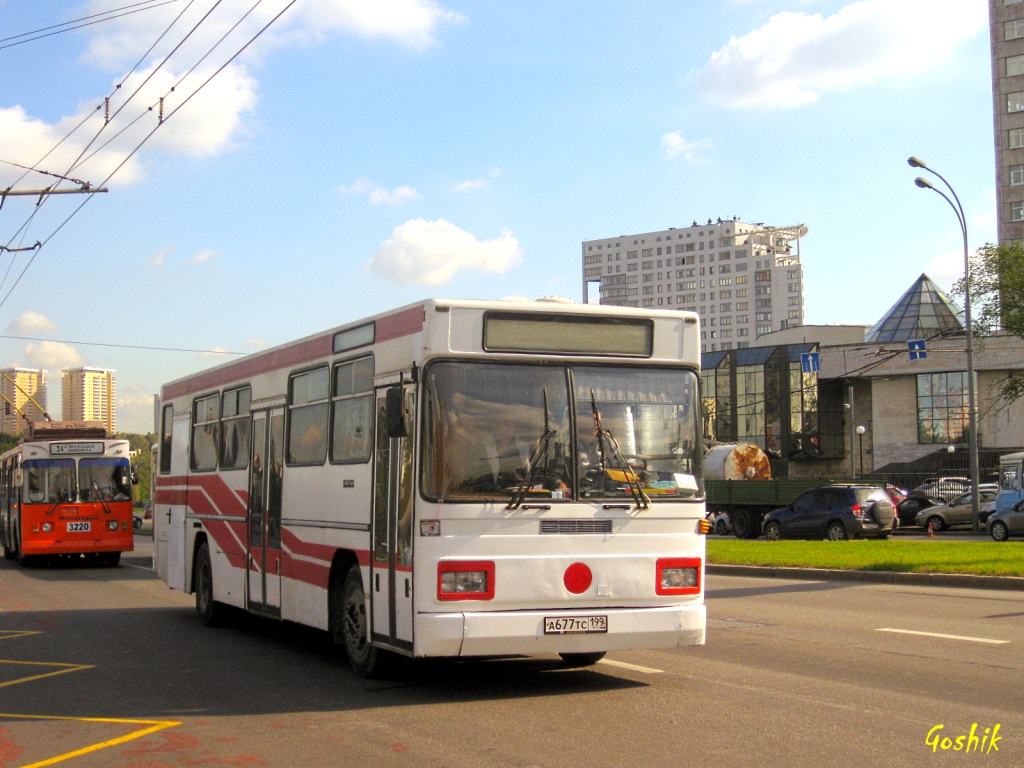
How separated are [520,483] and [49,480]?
72.1ft

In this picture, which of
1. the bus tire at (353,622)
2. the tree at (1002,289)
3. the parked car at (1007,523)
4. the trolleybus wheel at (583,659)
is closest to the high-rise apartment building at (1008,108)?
the parked car at (1007,523)

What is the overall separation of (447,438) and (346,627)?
7.90 ft

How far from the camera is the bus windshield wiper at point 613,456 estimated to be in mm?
8758

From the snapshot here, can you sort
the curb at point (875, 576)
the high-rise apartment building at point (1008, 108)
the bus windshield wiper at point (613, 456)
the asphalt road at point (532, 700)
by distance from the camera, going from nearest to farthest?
the asphalt road at point (532, 700) < the bus windshield wiper at point (613, 456) < the curb at point (875, 576) < the high-rise apartment building at point (1008, 108)

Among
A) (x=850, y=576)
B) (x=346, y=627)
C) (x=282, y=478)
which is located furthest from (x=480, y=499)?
(x=850, y=576)

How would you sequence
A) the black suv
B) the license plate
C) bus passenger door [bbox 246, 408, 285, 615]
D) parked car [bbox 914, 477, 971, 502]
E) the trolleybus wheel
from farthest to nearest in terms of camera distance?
1. parked car [bbox 914, 477, 971, 502]
2. the black suv
3. bus passenger door [bbox 246, 408, 285, 615]
4. the trolleybus wheel
5. the license plate

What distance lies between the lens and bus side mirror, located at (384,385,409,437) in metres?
8.46

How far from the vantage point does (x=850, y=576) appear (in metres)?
20.0

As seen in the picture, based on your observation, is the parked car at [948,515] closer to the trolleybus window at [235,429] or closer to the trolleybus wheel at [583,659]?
the trolleybus window at [235,429]

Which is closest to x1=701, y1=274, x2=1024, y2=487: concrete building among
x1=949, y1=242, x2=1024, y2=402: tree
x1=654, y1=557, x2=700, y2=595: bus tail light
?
x1=949, y1=242, x2=1024, y2=402: tree

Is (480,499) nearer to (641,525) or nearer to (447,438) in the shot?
(447,438)

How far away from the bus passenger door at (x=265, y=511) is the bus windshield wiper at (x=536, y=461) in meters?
3.82

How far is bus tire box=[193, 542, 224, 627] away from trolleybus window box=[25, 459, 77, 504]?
46.8 feet

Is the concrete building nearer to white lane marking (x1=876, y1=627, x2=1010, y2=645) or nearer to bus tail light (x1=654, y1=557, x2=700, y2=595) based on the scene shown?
white lane marking (x1=876, y1=627, x2=1010, y2=645)
